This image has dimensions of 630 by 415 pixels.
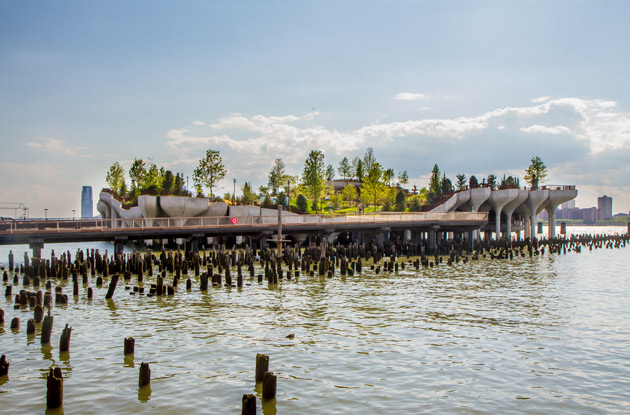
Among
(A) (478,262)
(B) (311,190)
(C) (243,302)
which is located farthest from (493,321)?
(B) (311,190)

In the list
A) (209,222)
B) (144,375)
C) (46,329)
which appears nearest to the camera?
(144,375)

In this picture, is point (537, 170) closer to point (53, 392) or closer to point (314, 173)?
point (314, 173)

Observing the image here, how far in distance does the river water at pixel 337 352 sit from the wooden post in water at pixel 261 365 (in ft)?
1.34

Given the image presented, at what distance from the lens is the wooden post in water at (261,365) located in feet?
46.9

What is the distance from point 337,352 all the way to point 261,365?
4713 millimetres

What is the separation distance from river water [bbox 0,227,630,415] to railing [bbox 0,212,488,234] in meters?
15.6

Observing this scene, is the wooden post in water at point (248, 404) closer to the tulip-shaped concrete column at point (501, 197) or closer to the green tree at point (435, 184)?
the tulip-shaped concrete column at point (501, 197)

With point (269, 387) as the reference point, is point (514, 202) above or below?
above

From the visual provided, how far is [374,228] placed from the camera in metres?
65.2

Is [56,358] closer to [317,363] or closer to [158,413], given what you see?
[158,413]

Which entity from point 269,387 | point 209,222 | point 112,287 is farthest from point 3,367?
point 209,222

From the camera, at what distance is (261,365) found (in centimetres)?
1441

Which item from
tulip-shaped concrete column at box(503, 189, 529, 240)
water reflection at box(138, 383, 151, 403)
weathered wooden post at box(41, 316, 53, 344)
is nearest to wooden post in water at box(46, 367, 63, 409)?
water reflection at box(138, 383, 151, 403)

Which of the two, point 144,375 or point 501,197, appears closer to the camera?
point 144,375
